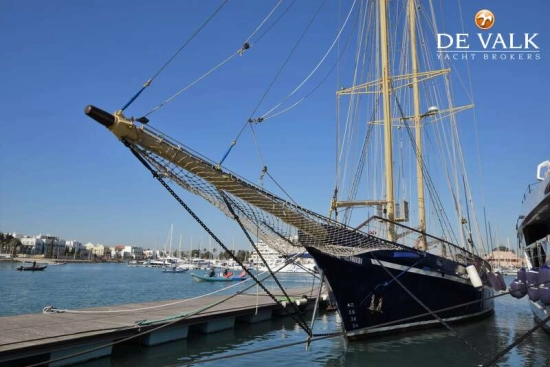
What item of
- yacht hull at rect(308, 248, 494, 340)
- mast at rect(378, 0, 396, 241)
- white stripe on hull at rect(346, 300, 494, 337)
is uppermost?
mast at rect(378, 0, 396, 241)

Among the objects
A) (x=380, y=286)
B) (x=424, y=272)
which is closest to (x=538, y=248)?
(x=424, y=272)

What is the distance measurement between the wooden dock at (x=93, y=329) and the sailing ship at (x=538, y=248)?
878 centimetres

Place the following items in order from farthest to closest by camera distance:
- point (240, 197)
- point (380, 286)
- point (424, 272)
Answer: point (424, 272) → point (380, 286) → point (240, 197)

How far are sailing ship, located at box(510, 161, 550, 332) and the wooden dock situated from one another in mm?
8780

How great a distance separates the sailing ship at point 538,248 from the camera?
37.2ft

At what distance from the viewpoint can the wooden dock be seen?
9602mm

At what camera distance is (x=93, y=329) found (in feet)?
37.7

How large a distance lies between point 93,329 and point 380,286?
8.45 metres

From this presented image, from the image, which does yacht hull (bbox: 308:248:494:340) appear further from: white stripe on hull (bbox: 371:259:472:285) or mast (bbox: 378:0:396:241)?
mast (bbox: 378:0:396:241)

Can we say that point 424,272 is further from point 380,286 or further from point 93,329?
point 93,329

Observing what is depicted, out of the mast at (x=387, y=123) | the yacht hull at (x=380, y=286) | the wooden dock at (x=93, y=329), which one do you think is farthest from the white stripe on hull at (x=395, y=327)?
the wooden dock at (x=93, y=329)

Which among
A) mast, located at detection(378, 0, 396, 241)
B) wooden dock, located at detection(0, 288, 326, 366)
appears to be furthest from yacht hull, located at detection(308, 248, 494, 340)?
wooden dock, located at detection(0, 288, 326, 366)

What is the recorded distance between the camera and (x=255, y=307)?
60.3ft

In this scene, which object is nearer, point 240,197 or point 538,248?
point 240,197
